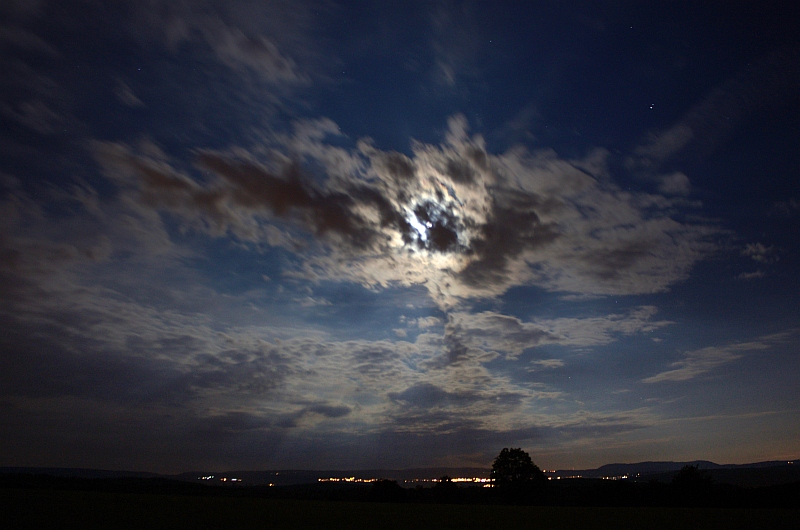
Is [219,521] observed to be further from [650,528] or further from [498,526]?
[650,528]

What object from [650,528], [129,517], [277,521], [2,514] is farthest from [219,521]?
[650,528]

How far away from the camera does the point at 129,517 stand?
22516 mm

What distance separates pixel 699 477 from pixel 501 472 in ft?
109

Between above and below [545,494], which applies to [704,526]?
below

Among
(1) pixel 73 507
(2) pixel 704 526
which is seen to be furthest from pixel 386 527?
(1) pixel 73 507

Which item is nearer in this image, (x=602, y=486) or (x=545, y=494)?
(x=602, y=486)

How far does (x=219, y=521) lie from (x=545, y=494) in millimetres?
81235

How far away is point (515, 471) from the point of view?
91.3m

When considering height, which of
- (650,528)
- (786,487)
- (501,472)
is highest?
(501,472)

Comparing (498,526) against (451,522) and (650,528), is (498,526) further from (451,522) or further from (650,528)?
(650,528)

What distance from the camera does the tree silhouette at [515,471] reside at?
89812 mm

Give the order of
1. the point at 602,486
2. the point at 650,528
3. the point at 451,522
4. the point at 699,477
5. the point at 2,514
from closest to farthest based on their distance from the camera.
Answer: the point at 2,514, the point at 650,528, the point at 451,522, the point at 699,477, the point at 602,486

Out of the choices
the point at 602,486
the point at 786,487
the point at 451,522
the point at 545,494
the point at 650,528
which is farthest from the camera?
the point at 545,494

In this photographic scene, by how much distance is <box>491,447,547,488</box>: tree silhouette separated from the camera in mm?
89812
